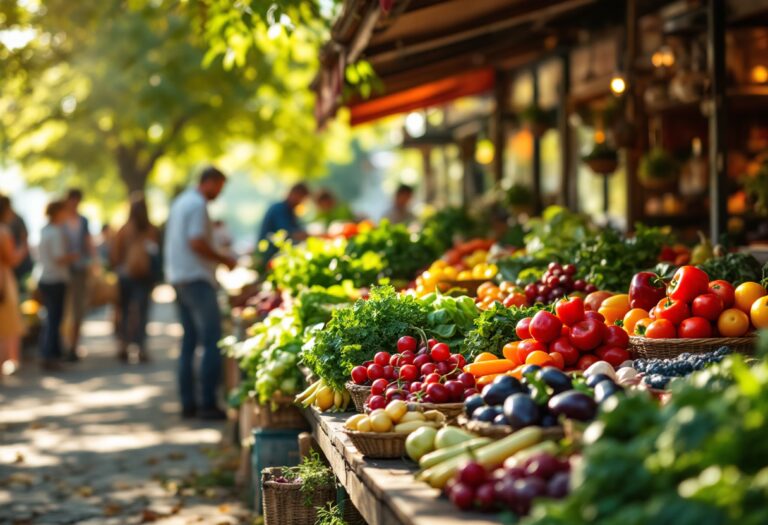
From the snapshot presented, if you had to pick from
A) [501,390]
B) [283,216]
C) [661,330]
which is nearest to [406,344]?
[661,330]

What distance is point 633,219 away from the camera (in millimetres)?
12711

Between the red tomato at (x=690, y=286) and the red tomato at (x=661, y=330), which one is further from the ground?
the red tomato at (x=690, y=286)

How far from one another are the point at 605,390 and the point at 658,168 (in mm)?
8227

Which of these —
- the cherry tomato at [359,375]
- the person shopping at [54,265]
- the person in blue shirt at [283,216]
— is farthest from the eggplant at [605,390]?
the person shopping at [54,265]

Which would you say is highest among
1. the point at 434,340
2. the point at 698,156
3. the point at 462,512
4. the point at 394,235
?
the point at 698,156

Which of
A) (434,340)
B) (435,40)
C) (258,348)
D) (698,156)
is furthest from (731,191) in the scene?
(434,340)

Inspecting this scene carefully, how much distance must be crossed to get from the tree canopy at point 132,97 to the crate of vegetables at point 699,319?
29.5 ft

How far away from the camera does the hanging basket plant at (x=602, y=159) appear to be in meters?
11.4

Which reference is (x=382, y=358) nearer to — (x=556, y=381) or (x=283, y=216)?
(x=556, y=381)

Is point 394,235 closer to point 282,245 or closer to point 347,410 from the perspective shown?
point 282,245

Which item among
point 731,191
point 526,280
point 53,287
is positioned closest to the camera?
point 526,280

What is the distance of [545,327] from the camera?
5535 millimetres

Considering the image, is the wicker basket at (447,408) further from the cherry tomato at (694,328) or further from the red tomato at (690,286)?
the red tomato at (690,286)

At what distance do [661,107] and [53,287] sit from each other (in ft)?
30.5
